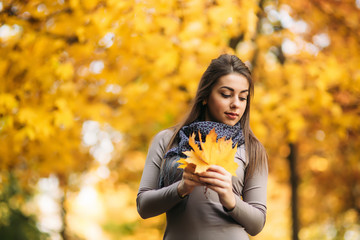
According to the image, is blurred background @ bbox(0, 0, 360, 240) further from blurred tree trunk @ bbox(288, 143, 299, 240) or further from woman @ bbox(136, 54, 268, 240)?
woman @ bbox(136, 54, 268, 240)

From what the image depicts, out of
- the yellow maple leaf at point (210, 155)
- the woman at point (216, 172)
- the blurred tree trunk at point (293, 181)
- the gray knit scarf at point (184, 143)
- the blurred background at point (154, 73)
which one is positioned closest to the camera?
the yellow maple leaf at point (210, 155)

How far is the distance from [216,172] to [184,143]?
0.45 meters

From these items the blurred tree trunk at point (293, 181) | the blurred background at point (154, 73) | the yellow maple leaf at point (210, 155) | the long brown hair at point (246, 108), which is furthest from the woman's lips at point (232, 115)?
the blurred tree trunk at point (293, 181)

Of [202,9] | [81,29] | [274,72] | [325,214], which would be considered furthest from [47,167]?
[325,214]

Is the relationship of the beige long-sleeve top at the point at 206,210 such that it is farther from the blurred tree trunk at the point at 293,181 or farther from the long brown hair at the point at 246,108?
the blurred tree trunk at the point at 293,181

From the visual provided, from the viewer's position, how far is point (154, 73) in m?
5.16

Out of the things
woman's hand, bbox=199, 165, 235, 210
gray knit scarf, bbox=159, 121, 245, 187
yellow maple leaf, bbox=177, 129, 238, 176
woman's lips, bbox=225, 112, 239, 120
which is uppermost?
woman's lips, bbox=225, 112, 239, 120

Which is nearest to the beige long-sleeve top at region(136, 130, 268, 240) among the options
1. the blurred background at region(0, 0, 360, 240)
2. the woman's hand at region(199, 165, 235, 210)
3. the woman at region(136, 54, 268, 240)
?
the woman at region(136, 54, 268, 240)

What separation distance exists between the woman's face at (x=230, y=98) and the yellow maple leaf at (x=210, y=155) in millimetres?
489

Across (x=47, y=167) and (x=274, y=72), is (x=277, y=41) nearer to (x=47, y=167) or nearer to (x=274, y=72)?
(x=274, y=72)

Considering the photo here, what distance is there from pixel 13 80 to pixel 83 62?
1.23m

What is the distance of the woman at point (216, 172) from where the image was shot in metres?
2.03

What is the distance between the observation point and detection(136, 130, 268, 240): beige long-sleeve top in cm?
204

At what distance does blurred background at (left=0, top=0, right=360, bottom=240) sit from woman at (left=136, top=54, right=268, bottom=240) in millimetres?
1873
